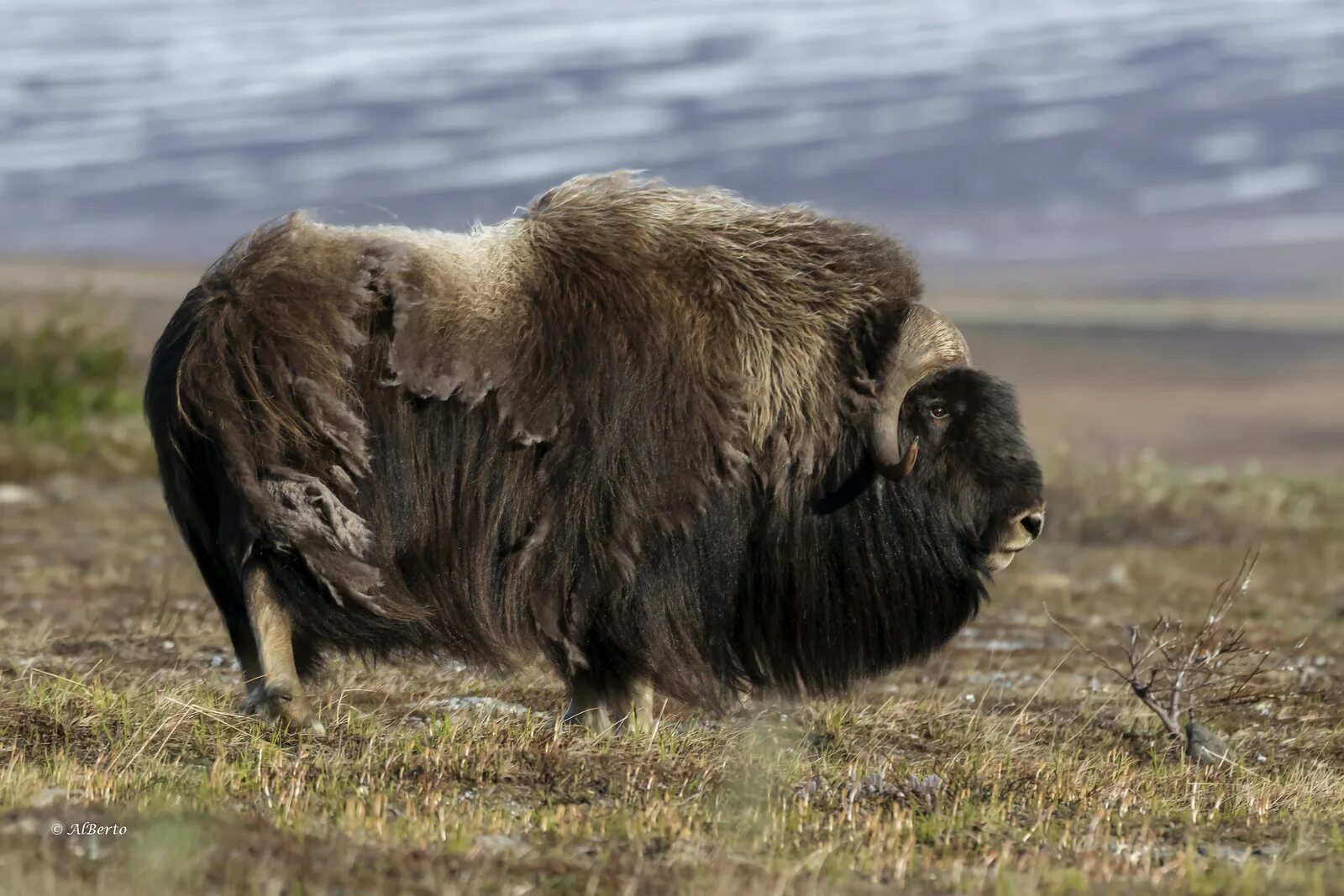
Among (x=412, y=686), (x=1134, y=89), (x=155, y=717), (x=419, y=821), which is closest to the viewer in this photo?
(x=419, y=821)

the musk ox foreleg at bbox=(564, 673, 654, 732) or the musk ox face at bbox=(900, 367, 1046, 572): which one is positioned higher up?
the musk ox face at bbox=(900, 367, 1046, 572)

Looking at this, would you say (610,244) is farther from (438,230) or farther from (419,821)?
(419,821)

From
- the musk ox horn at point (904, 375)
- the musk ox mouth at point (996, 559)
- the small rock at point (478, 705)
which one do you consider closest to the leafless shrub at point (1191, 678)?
the musk ox mouth at point (996, 559)

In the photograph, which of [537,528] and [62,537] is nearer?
[537,528]

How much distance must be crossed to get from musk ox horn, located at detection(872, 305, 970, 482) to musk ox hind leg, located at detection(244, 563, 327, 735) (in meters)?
1.45

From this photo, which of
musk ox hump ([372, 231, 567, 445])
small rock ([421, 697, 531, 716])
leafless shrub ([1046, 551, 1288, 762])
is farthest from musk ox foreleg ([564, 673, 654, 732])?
leafless shrub ([1046, 551, 1288, 762])

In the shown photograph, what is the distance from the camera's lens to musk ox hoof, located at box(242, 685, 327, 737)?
3.90 metres

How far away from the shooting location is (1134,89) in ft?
206

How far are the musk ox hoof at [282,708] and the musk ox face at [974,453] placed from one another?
5.09 ft

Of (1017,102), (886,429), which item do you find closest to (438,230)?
(886,429)

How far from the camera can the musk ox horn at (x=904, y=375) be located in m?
4.38

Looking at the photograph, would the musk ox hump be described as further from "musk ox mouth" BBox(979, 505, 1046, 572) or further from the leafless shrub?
the leafless shrub

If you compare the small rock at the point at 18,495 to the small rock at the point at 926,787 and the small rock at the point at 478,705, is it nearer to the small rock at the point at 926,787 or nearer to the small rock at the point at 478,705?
the small rock at the point at 478,705

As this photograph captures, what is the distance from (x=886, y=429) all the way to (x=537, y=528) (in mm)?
885
